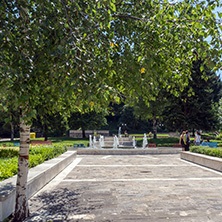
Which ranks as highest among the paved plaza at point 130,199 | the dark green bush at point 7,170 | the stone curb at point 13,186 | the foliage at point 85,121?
the foliage at point 85,121

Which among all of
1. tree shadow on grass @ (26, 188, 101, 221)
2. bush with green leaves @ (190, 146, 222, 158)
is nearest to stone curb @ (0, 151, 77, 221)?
tree shadow on grass @ (26, 188, 101, 221)

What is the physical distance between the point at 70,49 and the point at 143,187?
5653 mm

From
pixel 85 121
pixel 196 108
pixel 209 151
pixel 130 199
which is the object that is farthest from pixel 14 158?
pixel 85 121

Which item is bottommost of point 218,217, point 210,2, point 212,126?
point 218,217

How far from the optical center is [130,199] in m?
6.29

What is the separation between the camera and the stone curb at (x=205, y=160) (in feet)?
35.1

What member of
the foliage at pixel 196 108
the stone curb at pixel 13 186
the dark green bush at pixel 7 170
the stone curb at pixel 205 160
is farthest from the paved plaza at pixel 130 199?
the foliage at pixel 196 108

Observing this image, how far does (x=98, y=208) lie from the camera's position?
559 cm

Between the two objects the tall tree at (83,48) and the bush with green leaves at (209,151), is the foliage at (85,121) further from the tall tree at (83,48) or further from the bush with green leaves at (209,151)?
the tall tree at (83,48)

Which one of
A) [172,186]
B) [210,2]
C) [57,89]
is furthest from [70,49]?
[172,186]

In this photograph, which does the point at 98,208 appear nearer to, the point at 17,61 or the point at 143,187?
the point at 143,187

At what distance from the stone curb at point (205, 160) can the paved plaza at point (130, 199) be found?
137 cm

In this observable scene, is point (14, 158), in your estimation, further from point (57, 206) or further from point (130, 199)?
point (130, 199)

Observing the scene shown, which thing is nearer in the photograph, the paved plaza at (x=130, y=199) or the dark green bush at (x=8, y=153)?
the paved plaza at (x=130, y=199)
